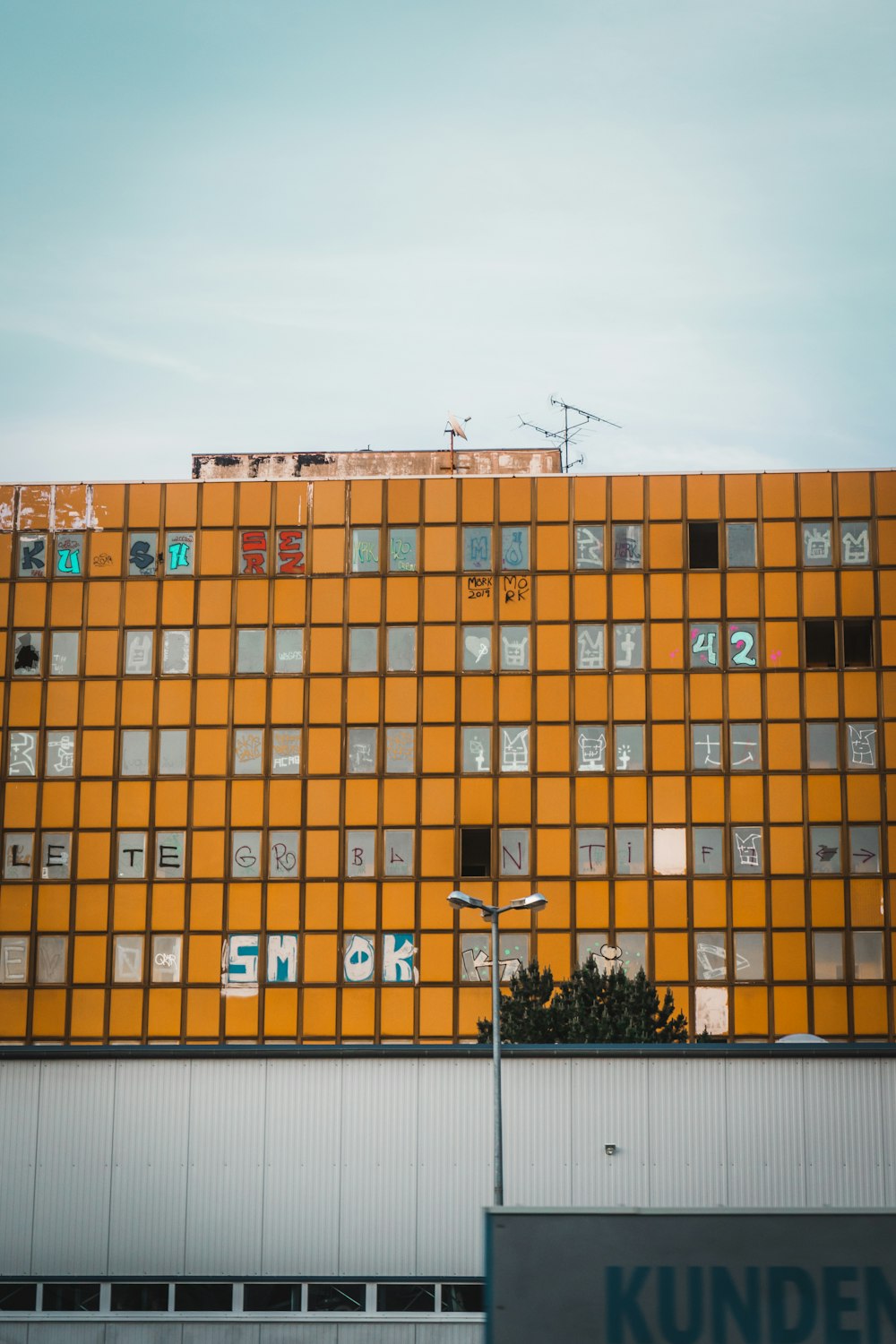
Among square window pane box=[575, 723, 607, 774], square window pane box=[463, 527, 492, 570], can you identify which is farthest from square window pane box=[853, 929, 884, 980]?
square window pane box=[463, 527, 492, 570]

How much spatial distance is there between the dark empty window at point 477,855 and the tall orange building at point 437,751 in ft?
0.52

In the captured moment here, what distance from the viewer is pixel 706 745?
187ft

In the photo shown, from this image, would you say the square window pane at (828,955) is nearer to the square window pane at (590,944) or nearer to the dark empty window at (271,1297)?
the square window pane at (590,944)

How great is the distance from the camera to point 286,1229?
3050cm

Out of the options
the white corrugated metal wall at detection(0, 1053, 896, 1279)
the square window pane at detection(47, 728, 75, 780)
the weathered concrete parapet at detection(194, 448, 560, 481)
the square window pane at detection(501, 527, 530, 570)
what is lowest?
the white corrugated metal wall at detection(0, 1053, 896, 1279)

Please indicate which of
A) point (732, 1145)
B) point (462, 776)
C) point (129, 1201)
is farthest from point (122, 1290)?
point (462, 776)

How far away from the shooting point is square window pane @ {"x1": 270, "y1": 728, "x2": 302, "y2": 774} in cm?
5794

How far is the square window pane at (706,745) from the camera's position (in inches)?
2237

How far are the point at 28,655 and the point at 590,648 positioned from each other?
20886 millimetres

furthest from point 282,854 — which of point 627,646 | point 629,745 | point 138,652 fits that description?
point 627,646

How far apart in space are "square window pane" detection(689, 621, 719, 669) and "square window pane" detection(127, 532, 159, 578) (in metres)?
20.1

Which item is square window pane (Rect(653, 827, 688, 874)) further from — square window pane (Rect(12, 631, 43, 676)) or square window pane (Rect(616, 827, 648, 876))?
square window pane (Rect(12, 631, 43, 676))

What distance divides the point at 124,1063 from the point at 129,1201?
2699mm

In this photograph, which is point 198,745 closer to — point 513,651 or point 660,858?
point 513,651
